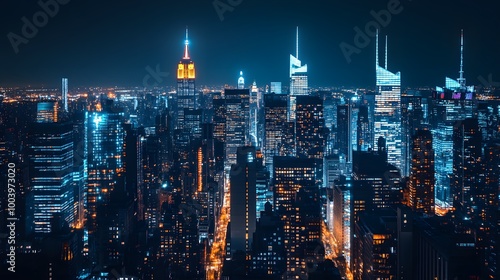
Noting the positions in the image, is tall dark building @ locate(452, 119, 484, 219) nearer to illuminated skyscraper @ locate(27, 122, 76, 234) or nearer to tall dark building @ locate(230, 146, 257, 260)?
tall dark building @ locate(230, 146, 257, 260)

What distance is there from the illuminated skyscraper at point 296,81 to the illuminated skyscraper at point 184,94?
207 cm

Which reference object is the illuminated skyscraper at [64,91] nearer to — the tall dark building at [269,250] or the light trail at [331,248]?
the tall dark building at [269,250]

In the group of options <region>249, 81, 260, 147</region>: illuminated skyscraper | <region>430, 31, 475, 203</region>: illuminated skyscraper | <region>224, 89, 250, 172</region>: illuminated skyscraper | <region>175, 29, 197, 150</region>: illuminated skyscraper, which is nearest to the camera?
<region>430, 31, 475, 203</region>: illuminated skyscraper

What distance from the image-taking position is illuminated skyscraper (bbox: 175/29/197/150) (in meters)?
13.6

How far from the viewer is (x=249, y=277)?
24.2ft

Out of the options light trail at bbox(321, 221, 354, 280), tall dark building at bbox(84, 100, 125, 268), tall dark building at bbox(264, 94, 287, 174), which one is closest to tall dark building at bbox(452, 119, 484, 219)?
light trail at bbox(321, 221, 354, 280)

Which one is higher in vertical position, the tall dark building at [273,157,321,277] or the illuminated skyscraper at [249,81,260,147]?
the illuminated skyscraper at [249,81,260,147]

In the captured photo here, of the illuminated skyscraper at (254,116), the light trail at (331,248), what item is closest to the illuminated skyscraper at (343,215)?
the light trail at (331,248)

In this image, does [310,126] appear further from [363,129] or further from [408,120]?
[408,120]

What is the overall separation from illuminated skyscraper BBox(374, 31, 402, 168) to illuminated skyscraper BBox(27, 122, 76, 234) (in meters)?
5.44

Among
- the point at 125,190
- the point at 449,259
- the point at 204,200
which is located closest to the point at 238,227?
the point at 204,200

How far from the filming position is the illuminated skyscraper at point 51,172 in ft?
30.2

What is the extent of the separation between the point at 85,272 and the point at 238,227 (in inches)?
142

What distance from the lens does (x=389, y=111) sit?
1539 cm
